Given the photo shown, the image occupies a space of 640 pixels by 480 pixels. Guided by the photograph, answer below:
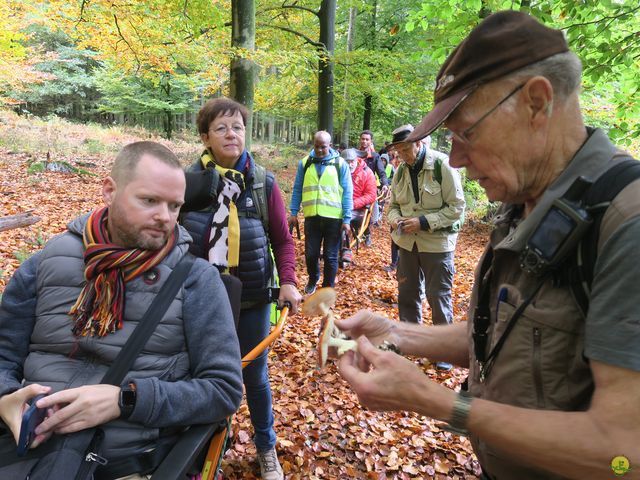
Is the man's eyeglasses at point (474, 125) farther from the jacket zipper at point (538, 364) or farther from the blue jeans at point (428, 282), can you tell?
the blue jeans at point (428, 282)

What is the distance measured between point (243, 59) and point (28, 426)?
640 cm

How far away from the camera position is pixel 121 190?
6.71 feet

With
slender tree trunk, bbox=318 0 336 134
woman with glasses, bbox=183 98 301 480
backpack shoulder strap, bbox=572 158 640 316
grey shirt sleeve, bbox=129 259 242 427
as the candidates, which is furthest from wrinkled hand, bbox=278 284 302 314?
slender tree trunk, bbox=318 0 336 134

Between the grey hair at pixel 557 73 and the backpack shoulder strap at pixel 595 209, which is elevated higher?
the grey hair at pixel 557 73

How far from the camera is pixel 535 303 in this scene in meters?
1.14

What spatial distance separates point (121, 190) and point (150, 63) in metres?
9.35

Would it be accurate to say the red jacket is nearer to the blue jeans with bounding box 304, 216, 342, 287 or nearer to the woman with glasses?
the blue jeans with bounding box 304, 216, 342, 287

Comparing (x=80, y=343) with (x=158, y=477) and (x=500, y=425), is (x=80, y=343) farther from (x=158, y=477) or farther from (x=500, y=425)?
(x=500, y=425)

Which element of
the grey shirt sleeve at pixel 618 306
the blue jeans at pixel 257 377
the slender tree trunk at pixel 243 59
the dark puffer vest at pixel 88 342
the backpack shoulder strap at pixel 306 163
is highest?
the slender tree trunk at pixel 243 59

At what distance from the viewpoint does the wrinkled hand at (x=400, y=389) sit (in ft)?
3.62

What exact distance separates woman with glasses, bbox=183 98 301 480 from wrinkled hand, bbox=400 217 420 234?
1952 millimetres

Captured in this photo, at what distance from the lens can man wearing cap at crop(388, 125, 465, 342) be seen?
451cm

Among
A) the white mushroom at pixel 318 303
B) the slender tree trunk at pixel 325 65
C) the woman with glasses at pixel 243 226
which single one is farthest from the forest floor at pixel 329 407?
the slender tree trunk at pixel 325 65

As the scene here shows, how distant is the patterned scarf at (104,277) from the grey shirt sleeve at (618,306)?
1876 millimetres
